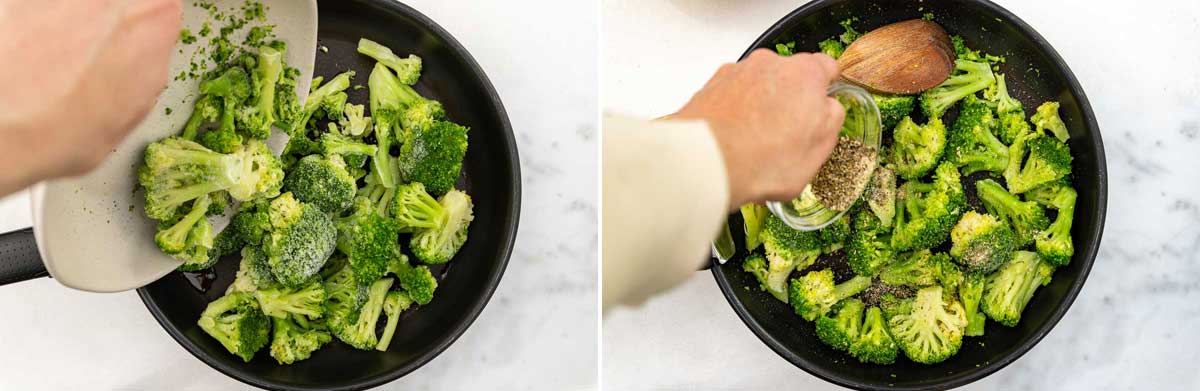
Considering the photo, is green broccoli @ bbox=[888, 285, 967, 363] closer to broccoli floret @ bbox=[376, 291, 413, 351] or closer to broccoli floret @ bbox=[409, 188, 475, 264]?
broccoli floret @ bbox=[409, 188, 475, 264]

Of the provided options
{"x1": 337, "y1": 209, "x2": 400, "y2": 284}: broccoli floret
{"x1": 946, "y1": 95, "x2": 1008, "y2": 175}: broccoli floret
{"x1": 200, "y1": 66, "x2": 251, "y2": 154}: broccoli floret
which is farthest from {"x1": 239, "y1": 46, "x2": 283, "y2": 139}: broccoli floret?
{"x1": 946, "y1": 95, "x2": 1008, "y2": 175}: broccoli floret

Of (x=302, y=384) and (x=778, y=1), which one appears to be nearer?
(x=302, y=384)

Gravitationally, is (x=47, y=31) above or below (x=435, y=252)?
above

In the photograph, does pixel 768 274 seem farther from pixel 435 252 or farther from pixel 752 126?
pixel 752 126

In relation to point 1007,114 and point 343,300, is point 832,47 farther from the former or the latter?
point 343,300

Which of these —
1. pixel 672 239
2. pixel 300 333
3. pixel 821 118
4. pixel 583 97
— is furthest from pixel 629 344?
pixel 672 239

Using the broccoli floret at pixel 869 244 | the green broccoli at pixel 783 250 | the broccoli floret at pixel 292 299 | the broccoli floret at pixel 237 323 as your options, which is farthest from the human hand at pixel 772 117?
the broccoli floret at pixel 237 323
